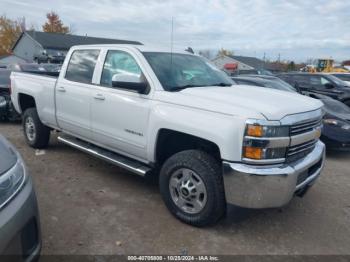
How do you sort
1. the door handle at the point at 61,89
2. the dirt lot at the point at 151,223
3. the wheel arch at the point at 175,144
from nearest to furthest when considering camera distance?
1. the dirt lot at the point at 151,223
2. the wheel arch at the point at 175,144
3. the door handle at the point at 61,89

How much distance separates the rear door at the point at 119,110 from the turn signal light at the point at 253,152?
1264 millimetres

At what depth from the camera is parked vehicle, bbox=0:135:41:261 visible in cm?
206

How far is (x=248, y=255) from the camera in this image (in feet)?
10.3

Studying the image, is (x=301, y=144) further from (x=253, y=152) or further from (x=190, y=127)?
(x=190, y=127)

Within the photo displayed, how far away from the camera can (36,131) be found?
5.96 m

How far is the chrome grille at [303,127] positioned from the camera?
321 cm

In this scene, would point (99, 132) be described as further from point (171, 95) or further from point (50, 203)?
point (171, 95)

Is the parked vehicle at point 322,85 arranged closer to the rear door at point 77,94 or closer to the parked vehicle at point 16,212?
the rear door at point 77,94

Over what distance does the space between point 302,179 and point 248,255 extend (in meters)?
0.94

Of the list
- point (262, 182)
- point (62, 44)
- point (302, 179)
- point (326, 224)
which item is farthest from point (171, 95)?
point (62, 44)

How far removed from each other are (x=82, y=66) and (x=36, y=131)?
5.86ft

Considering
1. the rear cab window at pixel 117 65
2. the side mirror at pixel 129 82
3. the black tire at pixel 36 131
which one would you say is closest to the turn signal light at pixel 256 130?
the side mirror at pixel 129 82

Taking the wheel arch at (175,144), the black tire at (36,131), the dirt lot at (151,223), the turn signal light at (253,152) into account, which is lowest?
the dirt lot at (151,223)

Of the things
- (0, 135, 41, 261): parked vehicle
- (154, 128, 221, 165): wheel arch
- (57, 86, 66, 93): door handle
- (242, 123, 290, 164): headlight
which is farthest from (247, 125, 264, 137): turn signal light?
(57, 86, 66, 93): door handle
